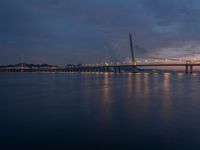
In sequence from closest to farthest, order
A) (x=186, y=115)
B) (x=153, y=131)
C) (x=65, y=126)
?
(x=153, y=131)
(x=65, y=126)
(x=186, y=115)

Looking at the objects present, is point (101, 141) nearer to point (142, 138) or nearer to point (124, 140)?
point (124, 140)

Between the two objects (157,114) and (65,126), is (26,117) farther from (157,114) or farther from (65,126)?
(157,114)

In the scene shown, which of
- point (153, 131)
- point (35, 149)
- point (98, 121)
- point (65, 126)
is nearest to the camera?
point (35, 149)

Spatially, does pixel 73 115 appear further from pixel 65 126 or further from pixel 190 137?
pixel 190 137

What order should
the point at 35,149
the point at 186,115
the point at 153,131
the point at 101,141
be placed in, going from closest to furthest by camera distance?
the point at 35,149
the point at 101,141
the point at 153,131
the point at 186,115

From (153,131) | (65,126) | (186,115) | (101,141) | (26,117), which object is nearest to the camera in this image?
(101,141)

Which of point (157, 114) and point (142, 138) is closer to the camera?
point (142, 138)

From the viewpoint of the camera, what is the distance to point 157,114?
9031 millimetres

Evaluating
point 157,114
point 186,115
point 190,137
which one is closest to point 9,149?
point 190,137

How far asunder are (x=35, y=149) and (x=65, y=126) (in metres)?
2.00

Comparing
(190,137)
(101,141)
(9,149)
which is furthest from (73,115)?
(190,137)

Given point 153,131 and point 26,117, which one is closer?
point 153,131

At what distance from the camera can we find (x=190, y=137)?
19.5ft

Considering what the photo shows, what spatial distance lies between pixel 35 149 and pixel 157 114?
18.0 feet
